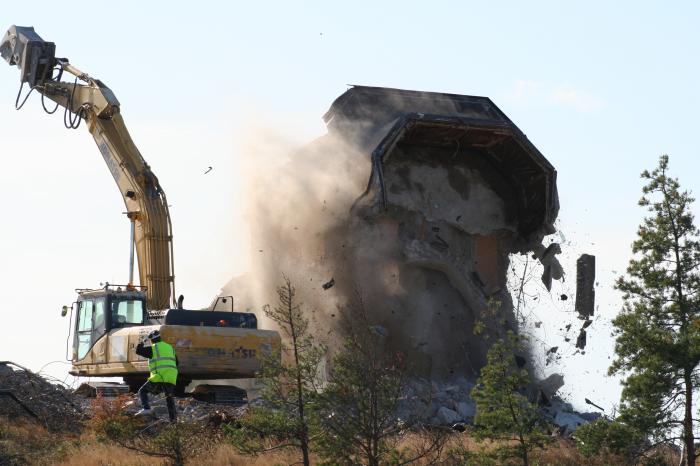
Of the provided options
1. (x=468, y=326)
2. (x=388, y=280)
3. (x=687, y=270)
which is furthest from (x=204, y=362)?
(x=687, y=270)

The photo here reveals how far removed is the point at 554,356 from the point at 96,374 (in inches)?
344

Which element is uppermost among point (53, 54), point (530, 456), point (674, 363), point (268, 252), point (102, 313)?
point (53, 54)

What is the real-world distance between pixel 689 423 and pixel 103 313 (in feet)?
30.6

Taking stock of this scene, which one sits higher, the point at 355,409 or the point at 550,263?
the point at 550,263

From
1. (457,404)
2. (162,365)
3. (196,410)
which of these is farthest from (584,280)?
(162,365)

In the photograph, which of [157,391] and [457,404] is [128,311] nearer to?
[157,391]

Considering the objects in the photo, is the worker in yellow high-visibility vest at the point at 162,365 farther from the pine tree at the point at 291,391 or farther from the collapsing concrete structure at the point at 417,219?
the collapsing concrete structure at the point at 417,219

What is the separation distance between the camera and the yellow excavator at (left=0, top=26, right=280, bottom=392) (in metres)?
19.0

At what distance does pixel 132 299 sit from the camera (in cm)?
1977

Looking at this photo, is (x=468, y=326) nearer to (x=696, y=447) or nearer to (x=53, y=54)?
(x=696, y=447)

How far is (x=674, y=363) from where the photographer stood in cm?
1675

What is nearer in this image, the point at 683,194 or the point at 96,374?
the point at 683,194

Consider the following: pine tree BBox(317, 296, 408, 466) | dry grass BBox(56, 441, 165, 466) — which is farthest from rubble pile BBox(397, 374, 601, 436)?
pine tree BBox(317, 296, 408, 466)

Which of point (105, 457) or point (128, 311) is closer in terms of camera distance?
point (105, 457)
